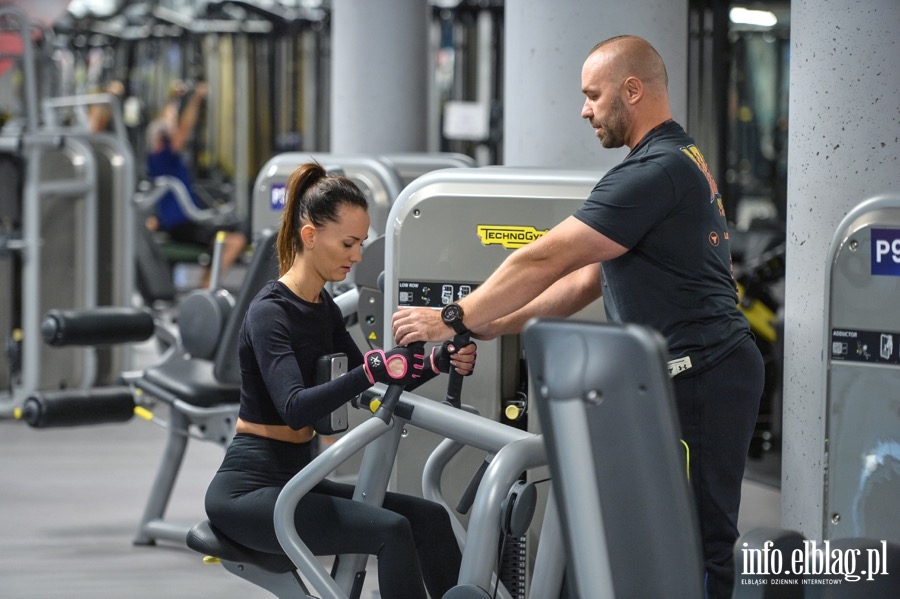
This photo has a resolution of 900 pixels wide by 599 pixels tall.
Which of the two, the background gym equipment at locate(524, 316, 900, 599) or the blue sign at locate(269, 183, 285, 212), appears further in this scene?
the blue sign at locate(269, 183, 285, 212)

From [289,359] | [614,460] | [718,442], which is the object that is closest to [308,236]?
[289,359]

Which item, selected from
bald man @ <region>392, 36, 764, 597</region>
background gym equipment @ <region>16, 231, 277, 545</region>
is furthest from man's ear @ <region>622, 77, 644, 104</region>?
background gym equipment @ <region>16, 231, 277, 545</region>

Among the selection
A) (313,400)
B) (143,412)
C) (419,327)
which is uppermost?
(419,327)

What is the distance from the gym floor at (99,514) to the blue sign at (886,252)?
182cm

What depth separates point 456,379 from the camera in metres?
2.87

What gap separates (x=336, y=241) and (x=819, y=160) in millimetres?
1227

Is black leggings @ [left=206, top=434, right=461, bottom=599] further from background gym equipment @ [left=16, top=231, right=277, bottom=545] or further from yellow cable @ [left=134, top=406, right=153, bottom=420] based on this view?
yellow cable @ [left=134, top=406, right=153, bottom=420]

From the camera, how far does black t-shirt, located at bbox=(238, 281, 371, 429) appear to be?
9.04ft

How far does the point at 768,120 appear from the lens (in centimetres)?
1322

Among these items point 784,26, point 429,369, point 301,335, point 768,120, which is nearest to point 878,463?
point 429,369

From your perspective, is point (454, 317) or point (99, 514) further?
point (99, 514)

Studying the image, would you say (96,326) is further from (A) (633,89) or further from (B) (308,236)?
(A) (633,89)

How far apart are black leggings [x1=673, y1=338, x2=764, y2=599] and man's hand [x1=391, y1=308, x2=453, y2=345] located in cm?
51

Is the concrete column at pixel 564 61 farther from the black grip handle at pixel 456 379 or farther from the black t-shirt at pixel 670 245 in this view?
the black grip handle at pixel 456 379
